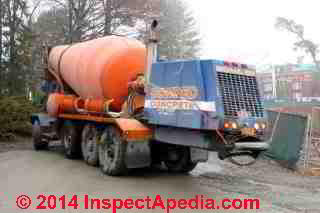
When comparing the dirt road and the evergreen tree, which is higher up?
the evergreen tree

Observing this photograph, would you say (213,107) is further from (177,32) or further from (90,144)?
(177,32)

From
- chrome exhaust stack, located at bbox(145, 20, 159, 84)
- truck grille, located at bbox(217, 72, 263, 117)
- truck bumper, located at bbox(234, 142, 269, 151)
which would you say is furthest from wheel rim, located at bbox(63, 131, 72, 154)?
truck bumper, located at bbox(234, 142, 269, 151)

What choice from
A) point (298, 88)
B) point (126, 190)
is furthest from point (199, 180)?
point (298, 88)

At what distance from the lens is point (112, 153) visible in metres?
9.28

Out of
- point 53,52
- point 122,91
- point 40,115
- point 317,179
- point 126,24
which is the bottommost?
point 317,179

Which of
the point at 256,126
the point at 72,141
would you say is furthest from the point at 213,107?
the point at 72,141

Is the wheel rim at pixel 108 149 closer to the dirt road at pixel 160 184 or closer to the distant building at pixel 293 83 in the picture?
the dirt road at pixel 160 184

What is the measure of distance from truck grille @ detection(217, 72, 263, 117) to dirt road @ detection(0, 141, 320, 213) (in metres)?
1.58

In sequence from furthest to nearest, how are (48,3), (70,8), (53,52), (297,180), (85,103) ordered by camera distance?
(48,3) < (70,8) < (53,52) < (85,103) < (297,180)

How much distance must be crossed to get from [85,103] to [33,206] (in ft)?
15.0

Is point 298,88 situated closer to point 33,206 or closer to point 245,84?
point 245,84

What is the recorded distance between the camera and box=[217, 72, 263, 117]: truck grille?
22.8 ft

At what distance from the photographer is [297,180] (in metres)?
9.64

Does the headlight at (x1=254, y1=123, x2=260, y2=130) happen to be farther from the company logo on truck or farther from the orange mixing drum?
the orange mixing drum
